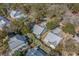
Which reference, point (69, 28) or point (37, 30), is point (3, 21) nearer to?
point (37, 30)

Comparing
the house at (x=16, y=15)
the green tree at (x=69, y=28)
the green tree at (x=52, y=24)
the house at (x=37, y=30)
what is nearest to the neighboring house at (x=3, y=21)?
the house at (x=16, y=15)

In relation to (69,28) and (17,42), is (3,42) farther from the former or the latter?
(69,28)

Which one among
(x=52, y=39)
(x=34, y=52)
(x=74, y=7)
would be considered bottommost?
(x=34, y=52)

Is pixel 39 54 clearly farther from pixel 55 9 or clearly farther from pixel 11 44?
pixel 55 9

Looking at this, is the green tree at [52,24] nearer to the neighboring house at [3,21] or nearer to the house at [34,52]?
the house at [34,52]

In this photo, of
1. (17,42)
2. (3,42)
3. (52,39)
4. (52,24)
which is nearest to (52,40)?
(52,39)

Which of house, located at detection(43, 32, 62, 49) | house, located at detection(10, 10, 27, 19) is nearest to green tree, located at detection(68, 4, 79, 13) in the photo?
house, located at detection(43, 32, 62, 49)

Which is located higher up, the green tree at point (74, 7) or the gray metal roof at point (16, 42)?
the green tree at point (74, 7)

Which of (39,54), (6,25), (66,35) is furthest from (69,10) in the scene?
(6,25)

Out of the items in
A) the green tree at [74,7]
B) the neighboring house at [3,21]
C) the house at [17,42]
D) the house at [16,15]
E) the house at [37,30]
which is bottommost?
the house at [17,42]

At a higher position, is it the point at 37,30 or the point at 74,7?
the point at 74,7
